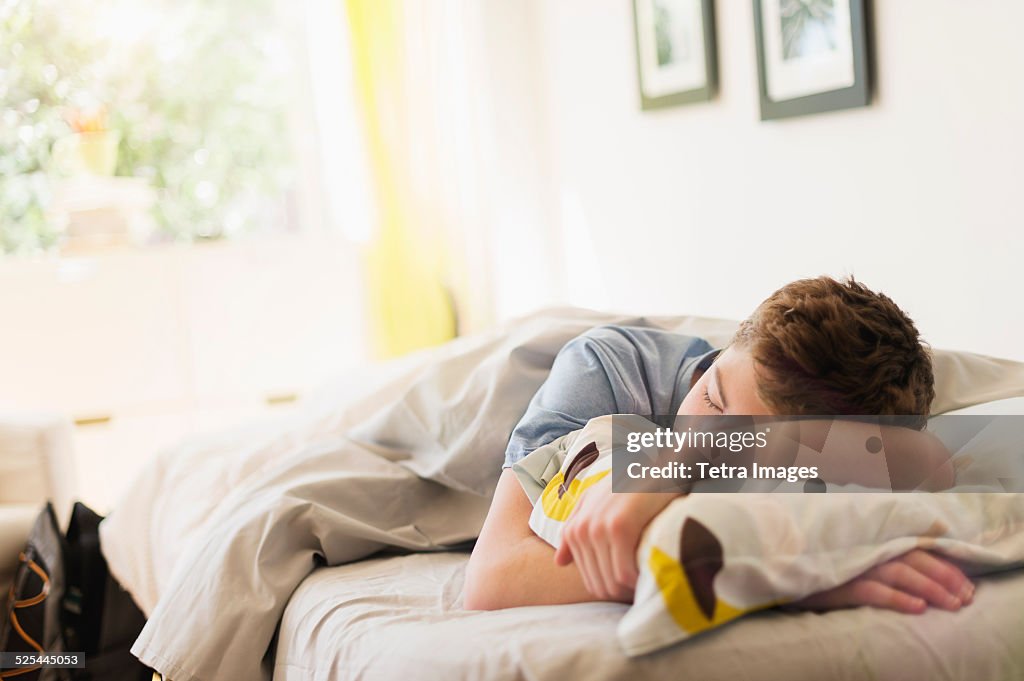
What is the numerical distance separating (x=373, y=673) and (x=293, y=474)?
0.61m

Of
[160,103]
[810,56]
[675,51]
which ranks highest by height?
[160,103]

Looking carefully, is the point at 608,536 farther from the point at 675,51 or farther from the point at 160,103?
the point at 160,103

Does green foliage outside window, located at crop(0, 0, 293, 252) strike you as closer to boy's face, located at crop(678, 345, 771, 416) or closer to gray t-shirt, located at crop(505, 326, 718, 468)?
gray t-shirt, located at crop(505, 326, 718, 468)

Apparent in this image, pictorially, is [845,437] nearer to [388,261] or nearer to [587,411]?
[587,411]

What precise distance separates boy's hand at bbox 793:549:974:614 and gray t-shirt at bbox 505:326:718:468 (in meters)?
0.32

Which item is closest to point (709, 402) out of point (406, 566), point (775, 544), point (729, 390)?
point (729, 390)

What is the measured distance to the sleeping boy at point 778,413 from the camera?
3.33 ft

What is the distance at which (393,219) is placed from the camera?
3943mm

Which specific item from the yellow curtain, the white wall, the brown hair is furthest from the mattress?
the yellow curtain

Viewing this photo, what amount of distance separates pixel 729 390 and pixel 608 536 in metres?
0.24

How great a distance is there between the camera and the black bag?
1834 mm

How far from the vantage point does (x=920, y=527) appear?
103cm

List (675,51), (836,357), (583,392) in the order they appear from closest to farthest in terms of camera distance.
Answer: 1. (836,357)
2. (583,392)
3. (675,51)

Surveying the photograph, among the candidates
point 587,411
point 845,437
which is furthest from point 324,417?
point 845,437
